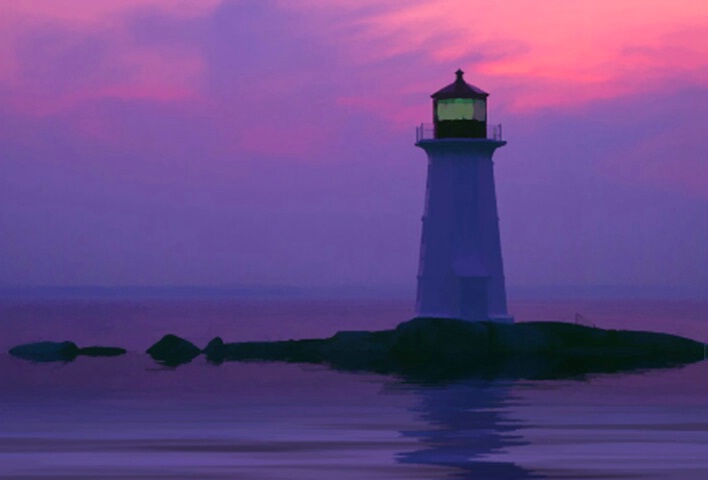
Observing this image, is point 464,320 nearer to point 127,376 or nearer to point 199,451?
point 127,376

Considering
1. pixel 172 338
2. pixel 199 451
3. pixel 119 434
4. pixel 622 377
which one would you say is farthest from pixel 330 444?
pixel 172 338

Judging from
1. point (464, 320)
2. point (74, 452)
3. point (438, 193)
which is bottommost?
point (74, 452)

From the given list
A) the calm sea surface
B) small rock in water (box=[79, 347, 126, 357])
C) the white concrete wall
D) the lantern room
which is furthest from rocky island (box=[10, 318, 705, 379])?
the lantern room

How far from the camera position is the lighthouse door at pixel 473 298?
3750 centimetres

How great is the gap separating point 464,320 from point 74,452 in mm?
16014

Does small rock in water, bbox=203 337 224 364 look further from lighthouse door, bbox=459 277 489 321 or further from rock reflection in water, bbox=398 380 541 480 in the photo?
rock reflection in water, bbox=398 380 541 480

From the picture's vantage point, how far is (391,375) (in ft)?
125

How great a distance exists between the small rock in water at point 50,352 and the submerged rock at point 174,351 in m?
2.41

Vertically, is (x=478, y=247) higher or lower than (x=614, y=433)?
higher

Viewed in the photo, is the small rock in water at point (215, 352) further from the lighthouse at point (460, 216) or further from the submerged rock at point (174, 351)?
the lighthouse at point (460, 216)

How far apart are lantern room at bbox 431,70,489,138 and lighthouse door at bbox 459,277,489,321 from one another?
3467 mm

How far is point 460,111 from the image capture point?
37594 mm

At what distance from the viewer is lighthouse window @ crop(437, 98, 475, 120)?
123 ft

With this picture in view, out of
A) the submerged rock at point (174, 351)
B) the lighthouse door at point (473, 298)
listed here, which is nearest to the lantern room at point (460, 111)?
the lighthouse door at point (473, 298)
